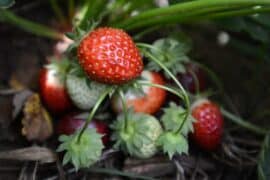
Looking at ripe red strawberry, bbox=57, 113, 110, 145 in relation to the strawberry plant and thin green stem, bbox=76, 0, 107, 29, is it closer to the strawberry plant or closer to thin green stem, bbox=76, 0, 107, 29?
the strawberry plant

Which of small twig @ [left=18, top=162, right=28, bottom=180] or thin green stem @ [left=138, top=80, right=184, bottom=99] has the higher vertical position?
thin green stem @ [left=138, top=80, right=184, bottom=99]

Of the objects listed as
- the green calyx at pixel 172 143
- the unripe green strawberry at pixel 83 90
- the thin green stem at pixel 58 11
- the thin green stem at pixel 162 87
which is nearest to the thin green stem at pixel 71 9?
the thin green stem at pixel 58 11

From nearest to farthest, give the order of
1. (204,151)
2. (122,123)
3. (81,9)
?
1. (122,123)
2. (204,151)
3. (81,9)

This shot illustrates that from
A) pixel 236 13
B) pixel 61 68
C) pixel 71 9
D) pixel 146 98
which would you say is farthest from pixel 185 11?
pixel 71 9

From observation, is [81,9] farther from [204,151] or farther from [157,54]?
[204,151]

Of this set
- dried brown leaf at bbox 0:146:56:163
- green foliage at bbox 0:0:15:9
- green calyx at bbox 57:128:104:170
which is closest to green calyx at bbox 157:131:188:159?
green calyx at bbox 57:128:104:170

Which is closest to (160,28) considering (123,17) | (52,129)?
(123,17)

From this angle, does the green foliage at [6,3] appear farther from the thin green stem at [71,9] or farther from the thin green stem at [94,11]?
the thin green stem at [71,9]
